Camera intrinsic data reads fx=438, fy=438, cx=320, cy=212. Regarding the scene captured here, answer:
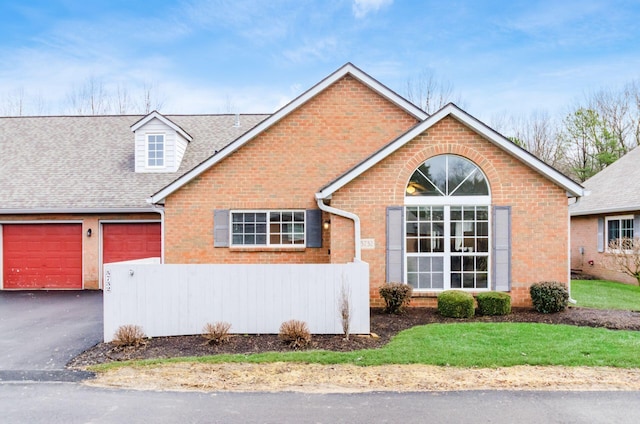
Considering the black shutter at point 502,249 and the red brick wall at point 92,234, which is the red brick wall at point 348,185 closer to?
the black shutter at point 502,249

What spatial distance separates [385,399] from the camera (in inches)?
222

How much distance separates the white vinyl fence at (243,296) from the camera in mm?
8484

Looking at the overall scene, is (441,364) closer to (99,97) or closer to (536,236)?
(536,236)

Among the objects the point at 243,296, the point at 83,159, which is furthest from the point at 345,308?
the point at 83,159

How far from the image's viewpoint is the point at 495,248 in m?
Answer: 10.8

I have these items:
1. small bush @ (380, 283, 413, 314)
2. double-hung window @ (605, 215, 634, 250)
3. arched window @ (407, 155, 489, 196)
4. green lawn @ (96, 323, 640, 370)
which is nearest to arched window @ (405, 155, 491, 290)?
arched window @ (407, 155, 489, 196)

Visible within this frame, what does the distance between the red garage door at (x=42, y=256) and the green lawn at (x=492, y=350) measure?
998 centimetres

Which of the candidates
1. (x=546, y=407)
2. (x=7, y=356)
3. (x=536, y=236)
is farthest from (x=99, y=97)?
(x=546, y=407)

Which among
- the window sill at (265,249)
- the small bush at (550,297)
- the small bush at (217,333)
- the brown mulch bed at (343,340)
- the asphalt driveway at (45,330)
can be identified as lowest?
the asphalt driveway at (45,330)

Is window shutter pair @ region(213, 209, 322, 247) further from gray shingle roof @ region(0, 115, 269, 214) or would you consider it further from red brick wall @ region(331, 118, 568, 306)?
gray shingle roof @ region(0, 115, 269, 214)

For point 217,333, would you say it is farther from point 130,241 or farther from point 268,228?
point 130,241

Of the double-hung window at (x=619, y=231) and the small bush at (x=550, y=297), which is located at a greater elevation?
the double-hung window at (x=619, y=231)

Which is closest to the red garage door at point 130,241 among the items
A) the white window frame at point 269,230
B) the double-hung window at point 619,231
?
the white window frame at point 269,230

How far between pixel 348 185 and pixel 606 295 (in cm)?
912
